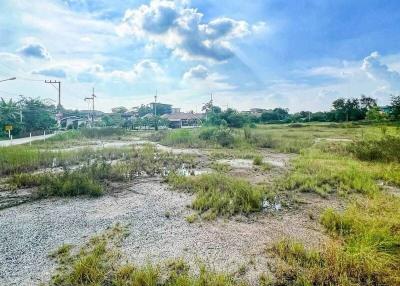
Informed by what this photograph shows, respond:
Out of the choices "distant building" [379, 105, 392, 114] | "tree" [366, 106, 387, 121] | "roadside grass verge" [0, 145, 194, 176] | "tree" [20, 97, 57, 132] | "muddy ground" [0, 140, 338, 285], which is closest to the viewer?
"muddy ground" [0, 140, 338, 285]

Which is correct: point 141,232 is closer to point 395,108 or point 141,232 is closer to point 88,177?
point 88,177

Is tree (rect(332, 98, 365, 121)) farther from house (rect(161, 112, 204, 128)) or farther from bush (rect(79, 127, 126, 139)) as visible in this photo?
bush (rect(79, 127, 126, 139))

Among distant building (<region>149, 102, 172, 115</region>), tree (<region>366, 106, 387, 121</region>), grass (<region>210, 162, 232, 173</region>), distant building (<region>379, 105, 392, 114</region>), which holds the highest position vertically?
distant building (<region>149, 102, 172, 115</region>)

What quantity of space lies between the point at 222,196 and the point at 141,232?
2220 mm

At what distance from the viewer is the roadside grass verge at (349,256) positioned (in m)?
3.54

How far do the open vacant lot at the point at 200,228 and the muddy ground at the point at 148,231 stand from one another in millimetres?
19

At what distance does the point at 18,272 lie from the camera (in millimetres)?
3764

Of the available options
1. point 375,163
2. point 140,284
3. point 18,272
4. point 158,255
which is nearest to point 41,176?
point 18,272

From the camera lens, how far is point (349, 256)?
380 cm

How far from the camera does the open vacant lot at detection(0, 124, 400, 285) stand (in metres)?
3.67

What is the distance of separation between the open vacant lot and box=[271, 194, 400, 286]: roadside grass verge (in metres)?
0.01

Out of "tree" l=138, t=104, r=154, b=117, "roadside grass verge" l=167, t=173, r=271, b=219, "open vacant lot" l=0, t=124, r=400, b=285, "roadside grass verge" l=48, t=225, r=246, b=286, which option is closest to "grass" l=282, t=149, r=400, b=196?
"open vacant lot" l=0, t=124, r=400, b=285

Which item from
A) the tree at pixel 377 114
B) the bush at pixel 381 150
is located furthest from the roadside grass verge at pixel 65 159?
the tree at pixel 377 114

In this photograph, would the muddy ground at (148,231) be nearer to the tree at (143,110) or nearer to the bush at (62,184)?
the bush at (62,184)
